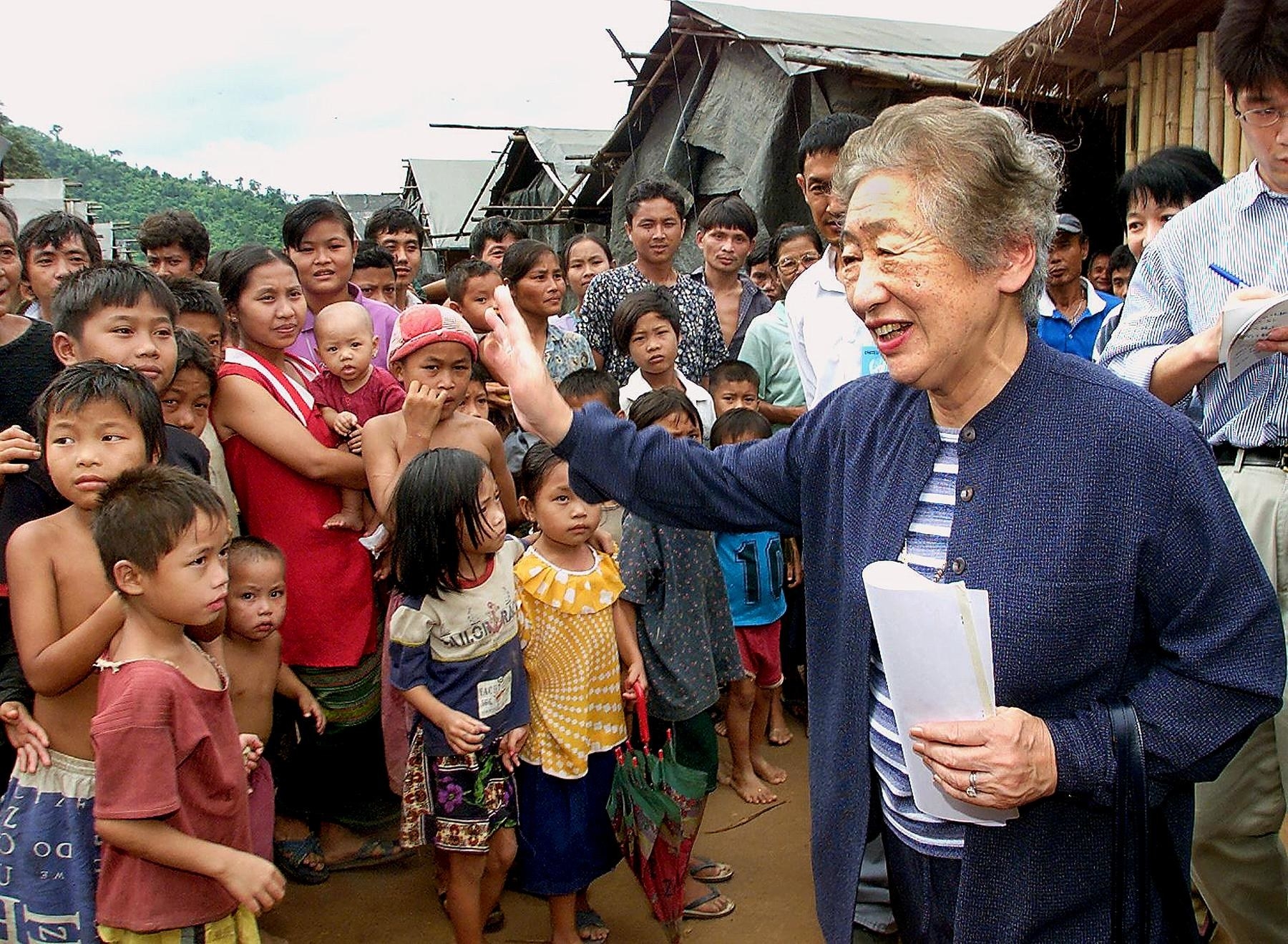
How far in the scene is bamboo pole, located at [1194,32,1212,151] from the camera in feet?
19.6

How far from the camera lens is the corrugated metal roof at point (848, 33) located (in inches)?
382

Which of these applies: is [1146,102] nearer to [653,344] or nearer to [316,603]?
[653,344]

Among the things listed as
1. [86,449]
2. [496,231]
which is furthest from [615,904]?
[496,231]

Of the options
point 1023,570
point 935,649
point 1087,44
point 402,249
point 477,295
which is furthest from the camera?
point 1087,44

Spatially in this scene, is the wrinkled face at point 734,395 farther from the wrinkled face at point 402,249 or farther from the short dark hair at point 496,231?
the short dark hair at point 496,231

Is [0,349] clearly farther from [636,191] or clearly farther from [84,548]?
[636,191]

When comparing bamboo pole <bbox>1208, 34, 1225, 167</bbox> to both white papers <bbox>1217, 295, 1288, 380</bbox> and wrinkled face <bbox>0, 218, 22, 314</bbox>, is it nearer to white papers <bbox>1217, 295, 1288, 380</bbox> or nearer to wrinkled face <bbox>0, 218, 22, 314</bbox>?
white papers <bbox>1217, 295, 1288, 380</bbox>

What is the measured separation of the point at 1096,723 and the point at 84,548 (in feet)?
7.28

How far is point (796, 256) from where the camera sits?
5980 mm

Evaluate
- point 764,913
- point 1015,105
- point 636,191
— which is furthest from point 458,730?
point 1015,105

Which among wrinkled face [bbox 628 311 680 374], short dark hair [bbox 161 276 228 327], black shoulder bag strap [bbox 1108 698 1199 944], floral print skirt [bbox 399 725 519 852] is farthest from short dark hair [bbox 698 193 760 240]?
black shoulder bag strap [bbox 1108 698 1199 944]

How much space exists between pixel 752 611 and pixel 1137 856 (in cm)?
278

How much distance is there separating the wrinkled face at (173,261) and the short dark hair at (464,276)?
1.17 meters

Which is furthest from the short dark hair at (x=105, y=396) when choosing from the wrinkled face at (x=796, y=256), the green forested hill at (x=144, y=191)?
the green forested hill at (x=144, y=191)
